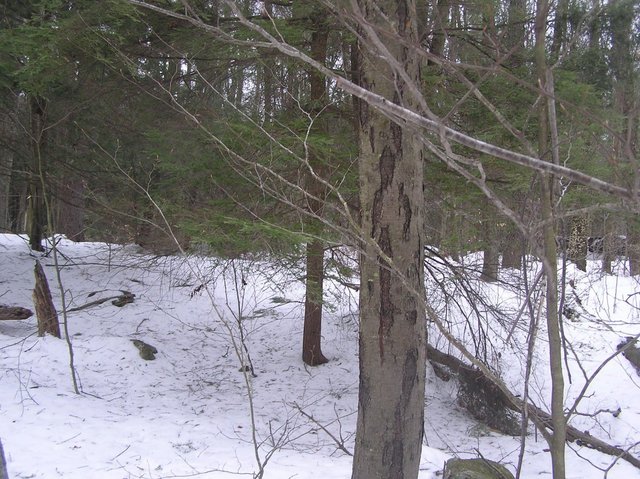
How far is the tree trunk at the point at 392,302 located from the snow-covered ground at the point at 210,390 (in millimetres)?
375

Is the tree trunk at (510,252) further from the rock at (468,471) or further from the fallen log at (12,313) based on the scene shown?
the fallen log at (12,313)

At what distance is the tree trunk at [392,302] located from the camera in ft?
9.87

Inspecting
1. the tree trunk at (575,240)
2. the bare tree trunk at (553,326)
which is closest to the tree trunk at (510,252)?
the tree trunk at (575,240)

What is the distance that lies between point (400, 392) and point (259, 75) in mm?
5918

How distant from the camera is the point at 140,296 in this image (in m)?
10.7

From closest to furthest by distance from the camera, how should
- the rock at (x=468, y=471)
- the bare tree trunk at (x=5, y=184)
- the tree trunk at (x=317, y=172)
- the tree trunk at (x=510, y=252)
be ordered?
the rock at (x=468, y=471) < the tree trunk at (x=317, y=172) < the tree trunk at (x=510, y=252) < the bare tree trunk at (x=5, y=184)

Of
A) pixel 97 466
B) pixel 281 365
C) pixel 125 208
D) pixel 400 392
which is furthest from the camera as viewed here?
pixel 281 365

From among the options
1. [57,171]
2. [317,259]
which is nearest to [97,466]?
[317,259]

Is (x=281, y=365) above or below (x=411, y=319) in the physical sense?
below

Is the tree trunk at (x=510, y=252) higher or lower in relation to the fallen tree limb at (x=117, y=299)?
higher

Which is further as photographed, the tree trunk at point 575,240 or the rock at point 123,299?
the rock at point 123,299

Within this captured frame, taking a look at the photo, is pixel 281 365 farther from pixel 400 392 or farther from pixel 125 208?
pixel 400 392

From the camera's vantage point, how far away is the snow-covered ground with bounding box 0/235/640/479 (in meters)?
4.82

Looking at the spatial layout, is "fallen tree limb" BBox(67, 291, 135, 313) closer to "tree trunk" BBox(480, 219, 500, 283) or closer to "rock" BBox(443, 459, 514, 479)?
"tree trunk" BBox(480, 219, 500, 283)
